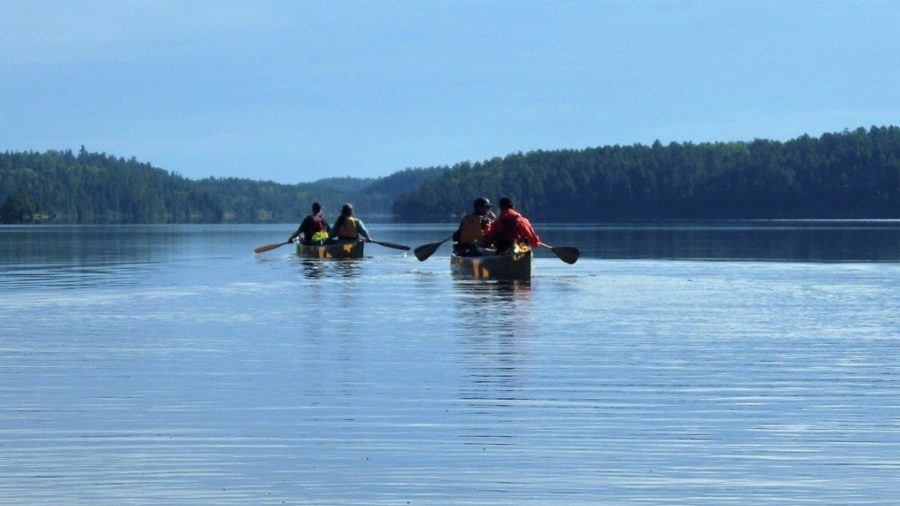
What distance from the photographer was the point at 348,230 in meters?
48.1

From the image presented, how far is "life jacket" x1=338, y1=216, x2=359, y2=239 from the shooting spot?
4791cm

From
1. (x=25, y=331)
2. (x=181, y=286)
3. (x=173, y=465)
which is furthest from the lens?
(x=181, y=286)

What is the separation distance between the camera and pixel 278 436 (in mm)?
11945

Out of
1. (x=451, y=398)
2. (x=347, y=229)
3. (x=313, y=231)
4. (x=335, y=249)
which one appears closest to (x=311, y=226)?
(x=313, y=231)

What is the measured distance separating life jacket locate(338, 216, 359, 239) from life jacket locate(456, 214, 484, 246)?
1156 cm

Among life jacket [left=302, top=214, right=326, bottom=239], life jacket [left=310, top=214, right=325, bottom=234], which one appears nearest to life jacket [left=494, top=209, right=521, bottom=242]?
life jacket [left=302, top=214, right=326, bottom=239]

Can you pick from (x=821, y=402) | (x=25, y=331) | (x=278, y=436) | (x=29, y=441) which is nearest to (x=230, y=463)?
(x=278, y=436)

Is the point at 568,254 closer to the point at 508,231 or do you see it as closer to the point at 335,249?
the point at 508,231

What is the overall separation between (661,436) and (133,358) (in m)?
8.57

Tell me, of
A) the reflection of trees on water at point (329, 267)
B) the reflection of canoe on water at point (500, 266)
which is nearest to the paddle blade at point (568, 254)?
the reflection of canoe on water at point (500, 266)

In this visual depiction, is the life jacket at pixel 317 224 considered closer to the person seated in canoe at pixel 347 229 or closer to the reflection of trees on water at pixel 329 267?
the person seated in canoe at pixel 347 229

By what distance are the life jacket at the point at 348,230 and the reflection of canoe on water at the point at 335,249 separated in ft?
0.89

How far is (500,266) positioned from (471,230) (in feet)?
6.13

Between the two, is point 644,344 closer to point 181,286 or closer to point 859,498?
point 859,498
